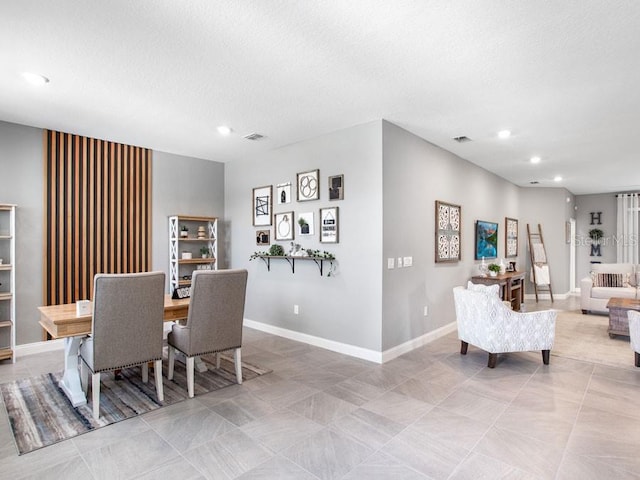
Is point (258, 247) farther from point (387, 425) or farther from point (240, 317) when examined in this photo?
point (387, 425)

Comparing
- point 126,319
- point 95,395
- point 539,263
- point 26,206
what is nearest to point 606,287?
point 539,263

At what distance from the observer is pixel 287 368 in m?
3.72

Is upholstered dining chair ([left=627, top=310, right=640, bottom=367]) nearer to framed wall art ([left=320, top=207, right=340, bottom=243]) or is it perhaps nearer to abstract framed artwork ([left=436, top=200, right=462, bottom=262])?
abstract framed artwork ([left=436, top=200, right=462, bottom=262])

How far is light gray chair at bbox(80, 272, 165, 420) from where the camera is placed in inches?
101

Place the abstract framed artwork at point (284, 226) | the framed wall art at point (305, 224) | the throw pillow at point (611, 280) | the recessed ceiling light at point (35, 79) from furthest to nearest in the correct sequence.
A: the throw pillow at point (611, 280)
the abstract framed artwork at point (284, 226)
the framed wall art at point (305, 224)
the recessed ceiling light at point (35, 79)

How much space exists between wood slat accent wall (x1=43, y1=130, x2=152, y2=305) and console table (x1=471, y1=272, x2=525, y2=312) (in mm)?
4975

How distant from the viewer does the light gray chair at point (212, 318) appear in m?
3.00

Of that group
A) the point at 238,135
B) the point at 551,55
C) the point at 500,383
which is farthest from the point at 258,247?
the point at 551,55

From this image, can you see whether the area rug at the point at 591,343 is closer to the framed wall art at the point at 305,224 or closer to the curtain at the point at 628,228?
the framed wall art at the point at 305,224

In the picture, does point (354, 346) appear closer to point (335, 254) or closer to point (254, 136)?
point (335, 254)

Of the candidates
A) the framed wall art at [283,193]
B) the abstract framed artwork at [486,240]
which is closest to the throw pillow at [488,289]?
the abstract framed artwork at [486,240]

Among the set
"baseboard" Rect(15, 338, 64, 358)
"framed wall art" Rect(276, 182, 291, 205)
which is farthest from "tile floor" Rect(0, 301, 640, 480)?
"framed wall art" Rect(276, 182, 291, 205)

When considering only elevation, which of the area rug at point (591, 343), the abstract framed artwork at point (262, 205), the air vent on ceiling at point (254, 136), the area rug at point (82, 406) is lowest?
the area rug at point (591, 343)

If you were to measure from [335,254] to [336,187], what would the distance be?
794 mm
